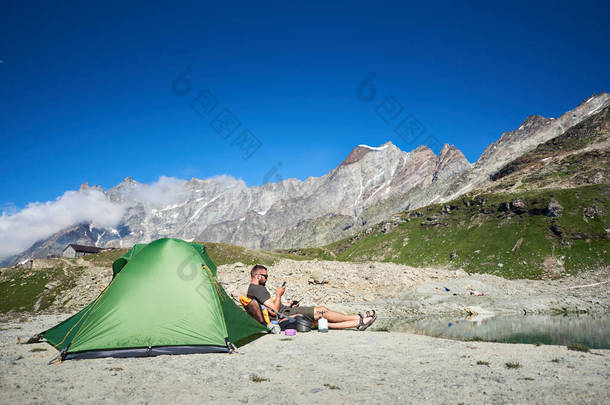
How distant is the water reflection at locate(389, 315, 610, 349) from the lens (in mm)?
16750

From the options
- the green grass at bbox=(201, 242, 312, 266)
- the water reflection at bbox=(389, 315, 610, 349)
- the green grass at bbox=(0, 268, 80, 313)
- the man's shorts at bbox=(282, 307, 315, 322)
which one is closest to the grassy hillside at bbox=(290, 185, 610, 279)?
the green grass at bbox=(201, 242, 312, 266)

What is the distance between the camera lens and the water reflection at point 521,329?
55.0 ft

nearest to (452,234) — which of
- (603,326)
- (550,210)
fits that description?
(550,210)

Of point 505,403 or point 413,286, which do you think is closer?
point 505,403

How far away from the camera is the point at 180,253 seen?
13.4 metres

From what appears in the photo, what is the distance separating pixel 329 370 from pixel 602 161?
467ft

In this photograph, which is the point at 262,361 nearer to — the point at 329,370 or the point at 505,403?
the point at 329,370

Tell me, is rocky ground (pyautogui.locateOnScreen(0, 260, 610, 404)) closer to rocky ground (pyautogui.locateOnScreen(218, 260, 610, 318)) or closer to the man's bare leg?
the man's bare leg

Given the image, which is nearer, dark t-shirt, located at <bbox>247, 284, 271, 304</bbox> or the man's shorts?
dark t-shirt, located at <bbox>247, 284, 271, 304</bbox>

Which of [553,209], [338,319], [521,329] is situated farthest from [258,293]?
[553,209]

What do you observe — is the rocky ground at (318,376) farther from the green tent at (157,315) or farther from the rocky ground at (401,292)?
the rocky ground at (401,292)

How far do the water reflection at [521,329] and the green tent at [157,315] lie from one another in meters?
11.6

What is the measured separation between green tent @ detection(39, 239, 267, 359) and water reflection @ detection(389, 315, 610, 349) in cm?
1158

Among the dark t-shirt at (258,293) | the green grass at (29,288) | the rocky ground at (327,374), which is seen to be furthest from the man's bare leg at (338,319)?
the green grass at (29,288)
